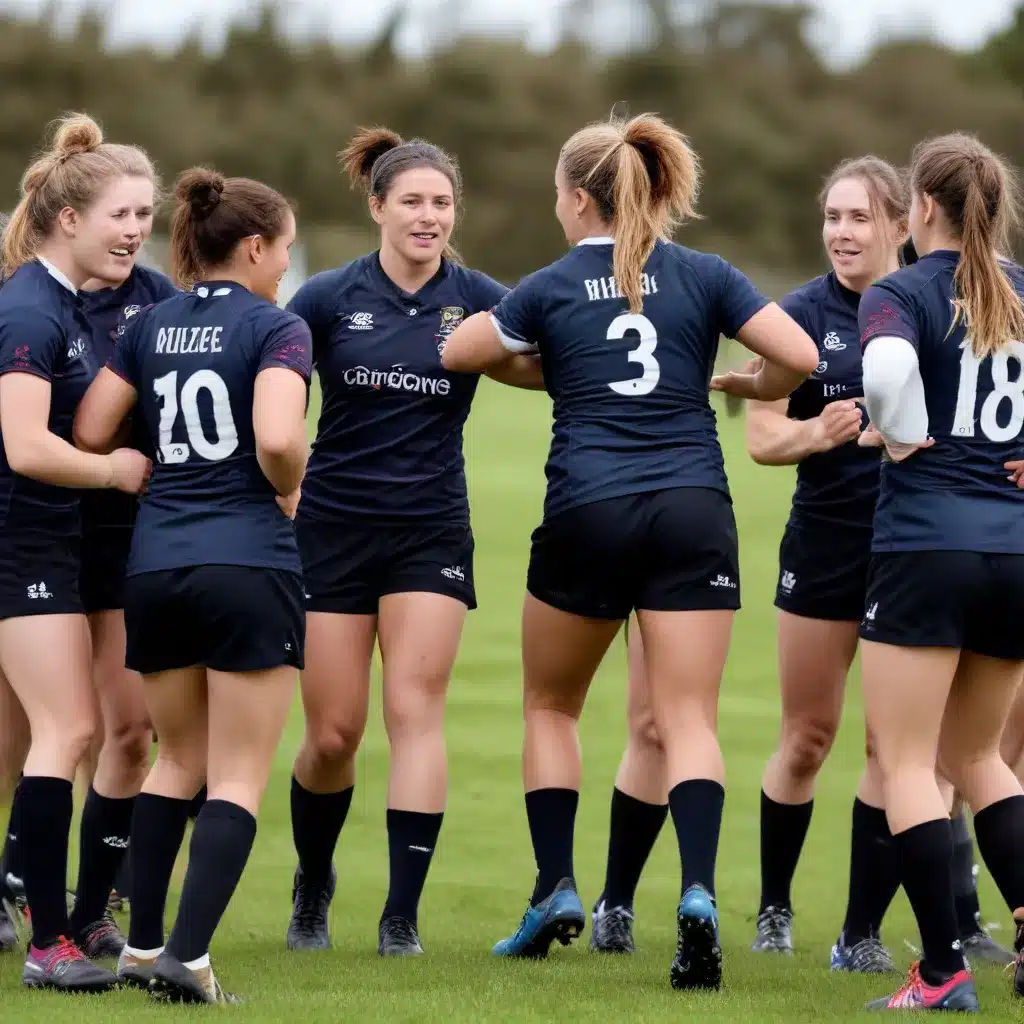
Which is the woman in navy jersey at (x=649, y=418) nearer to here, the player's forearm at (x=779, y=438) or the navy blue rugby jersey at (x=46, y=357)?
the player's forearm at (x=779, y=438)

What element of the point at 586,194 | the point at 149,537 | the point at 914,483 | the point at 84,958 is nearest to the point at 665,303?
the point at 586,194

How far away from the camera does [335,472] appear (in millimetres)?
5598

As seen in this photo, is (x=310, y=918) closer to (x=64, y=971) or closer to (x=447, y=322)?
(x=64, y=971)

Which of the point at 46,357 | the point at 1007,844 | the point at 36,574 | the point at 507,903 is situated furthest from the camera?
the point at 507,903

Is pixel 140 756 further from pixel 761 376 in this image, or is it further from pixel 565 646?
pixel 761 376

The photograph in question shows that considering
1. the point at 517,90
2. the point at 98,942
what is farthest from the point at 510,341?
the point at 517,90

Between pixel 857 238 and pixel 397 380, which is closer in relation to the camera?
pixel 397 380

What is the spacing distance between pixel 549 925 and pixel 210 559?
1397mm

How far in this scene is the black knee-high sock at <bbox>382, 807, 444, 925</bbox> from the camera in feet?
18.0

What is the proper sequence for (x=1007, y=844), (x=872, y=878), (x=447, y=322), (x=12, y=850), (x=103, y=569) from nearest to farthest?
(x=1007, y=844) → (x=103, y=569) → (x=872, y=878) → (x=447, y=322) → (x=12, y=850)

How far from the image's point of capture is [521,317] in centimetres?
492

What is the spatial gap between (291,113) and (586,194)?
5207 centimetres

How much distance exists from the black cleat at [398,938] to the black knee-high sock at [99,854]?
0.79 meters

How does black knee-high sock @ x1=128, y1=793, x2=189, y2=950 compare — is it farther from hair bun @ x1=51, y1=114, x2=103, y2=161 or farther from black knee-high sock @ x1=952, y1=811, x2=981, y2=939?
black knee-high sock @ x1=952, y1=811, x2=981, y2=939
